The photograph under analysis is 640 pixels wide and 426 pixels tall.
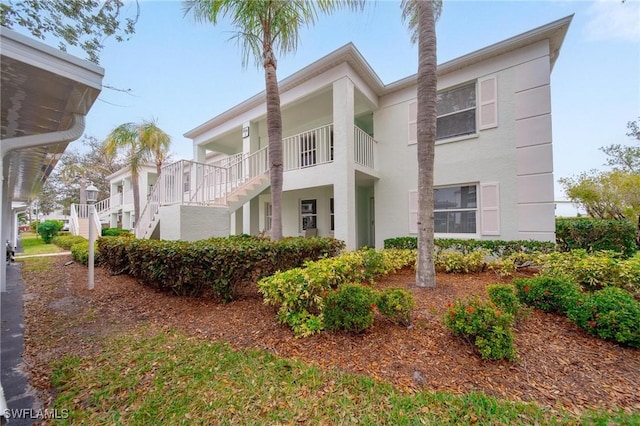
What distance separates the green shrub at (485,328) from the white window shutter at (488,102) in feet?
21.3

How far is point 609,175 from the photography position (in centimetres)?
1102

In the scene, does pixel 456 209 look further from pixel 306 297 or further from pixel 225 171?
pixel 225 171

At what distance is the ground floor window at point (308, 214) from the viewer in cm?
1153

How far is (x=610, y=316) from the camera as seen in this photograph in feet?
10.3

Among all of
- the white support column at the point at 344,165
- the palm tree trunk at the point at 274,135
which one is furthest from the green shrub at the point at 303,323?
the white support column at the point at 344,165

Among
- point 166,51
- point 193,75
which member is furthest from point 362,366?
point 193,75

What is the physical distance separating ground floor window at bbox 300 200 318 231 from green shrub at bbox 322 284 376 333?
791cm

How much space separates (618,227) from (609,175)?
6623 millimetres

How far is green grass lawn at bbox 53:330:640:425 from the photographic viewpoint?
214cm

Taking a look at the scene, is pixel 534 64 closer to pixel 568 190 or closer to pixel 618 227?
pixel 618 227

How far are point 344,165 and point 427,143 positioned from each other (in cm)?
277

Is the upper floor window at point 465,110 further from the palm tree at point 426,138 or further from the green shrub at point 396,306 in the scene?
the green shrub at point 396,306

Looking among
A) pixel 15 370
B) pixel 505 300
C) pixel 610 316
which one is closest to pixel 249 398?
pixel 15 370

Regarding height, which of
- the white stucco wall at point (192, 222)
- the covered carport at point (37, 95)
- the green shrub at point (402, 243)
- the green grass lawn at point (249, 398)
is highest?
the covered carport at point (37, 95)
